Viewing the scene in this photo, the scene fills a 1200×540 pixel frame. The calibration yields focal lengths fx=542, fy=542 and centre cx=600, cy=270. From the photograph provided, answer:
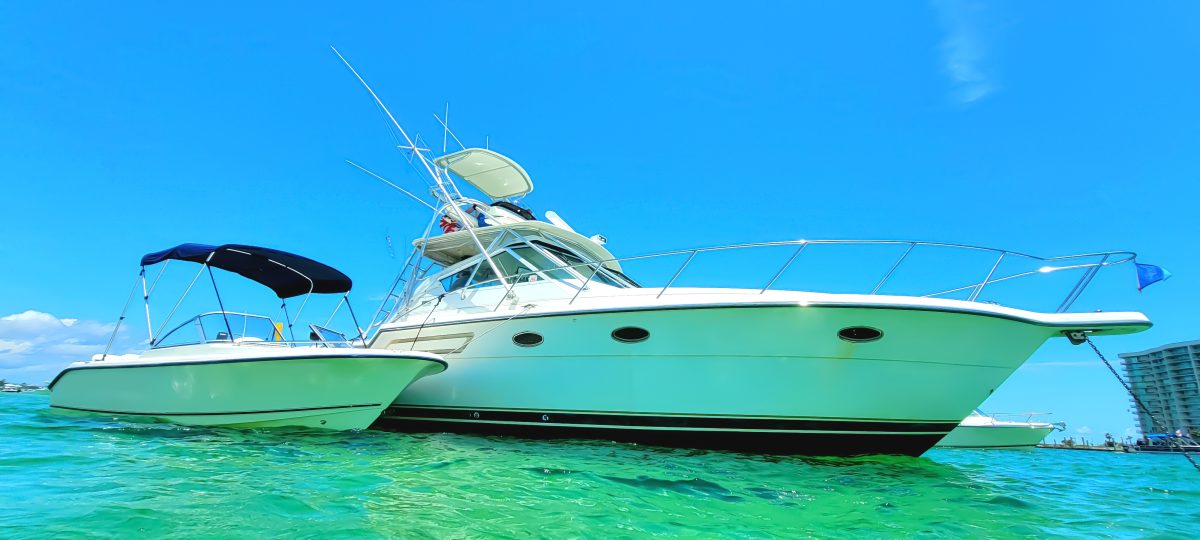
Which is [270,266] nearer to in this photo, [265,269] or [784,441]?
[265,269]

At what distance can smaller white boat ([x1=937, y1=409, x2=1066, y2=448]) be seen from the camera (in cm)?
1318

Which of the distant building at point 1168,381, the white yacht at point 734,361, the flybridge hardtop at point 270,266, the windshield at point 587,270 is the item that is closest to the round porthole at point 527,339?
the white yacht at point 734,361

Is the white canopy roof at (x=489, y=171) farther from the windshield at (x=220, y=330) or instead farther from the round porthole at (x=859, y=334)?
the round porthole at (x=859, y=334)

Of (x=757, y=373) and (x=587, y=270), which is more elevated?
(x=587, y=270)

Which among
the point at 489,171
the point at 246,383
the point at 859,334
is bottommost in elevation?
the point at 246,383

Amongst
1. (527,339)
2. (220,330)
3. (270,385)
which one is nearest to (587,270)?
(527,339)

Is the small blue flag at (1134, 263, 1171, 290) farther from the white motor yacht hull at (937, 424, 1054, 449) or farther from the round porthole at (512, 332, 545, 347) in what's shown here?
the white motor yacht hull at (937, 424, 1054, 449)

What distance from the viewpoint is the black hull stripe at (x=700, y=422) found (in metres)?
6.43

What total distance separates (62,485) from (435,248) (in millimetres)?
6769

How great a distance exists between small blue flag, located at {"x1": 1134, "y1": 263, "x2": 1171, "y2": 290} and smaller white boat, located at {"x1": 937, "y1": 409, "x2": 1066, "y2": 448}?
340 inches

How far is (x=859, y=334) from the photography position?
6.02 meters

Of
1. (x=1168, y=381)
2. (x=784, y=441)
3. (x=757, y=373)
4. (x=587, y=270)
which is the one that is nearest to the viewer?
(x=757, y=373)

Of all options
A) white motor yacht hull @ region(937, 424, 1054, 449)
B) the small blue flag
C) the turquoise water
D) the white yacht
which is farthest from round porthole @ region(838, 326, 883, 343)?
white motor yacht hull @ region(937, 424, 1054, 449)

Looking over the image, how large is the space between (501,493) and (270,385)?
4895 mm
